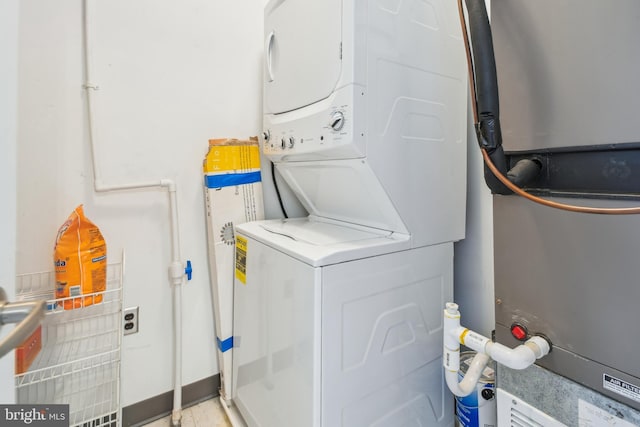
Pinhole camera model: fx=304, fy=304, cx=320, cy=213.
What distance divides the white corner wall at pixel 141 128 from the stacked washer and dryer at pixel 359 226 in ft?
1.05

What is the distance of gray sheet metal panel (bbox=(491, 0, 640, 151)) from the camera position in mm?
619

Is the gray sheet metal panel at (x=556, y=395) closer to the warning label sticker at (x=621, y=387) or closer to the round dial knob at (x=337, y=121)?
the warning label sticker at (x=621, y=387)

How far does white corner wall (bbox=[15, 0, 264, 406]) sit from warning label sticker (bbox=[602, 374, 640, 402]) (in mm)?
1548

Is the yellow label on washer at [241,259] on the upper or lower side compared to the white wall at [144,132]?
lower

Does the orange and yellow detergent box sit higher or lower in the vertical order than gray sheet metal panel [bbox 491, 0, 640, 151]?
lower

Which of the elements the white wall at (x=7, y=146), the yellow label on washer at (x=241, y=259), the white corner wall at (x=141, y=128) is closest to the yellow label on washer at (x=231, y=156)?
the white corner wall at (x=141, y=128)

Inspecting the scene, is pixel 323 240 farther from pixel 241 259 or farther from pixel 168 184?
pixel 168 184

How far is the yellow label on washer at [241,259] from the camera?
1419mm

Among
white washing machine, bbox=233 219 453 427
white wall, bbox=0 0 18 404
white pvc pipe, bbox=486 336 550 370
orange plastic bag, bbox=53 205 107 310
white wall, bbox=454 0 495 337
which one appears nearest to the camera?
white wall, bbox=0 0 18 404

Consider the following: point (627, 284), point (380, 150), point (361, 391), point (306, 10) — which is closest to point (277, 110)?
point (306, 10)

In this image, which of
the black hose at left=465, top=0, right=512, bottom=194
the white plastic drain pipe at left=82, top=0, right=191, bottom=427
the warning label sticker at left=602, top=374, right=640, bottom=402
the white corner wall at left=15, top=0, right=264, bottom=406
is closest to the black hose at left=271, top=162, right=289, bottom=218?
the white corner wall at left=15, top=0, right=264, bottom=406

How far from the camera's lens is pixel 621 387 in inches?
26.1

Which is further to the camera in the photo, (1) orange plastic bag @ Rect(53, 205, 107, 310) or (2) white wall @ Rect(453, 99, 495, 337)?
(2) white wall @ Rect(453, 99, 495, 337)

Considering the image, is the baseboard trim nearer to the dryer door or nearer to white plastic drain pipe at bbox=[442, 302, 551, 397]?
white plastic drain pipe at bbox=[442, 302, 551, 397]
